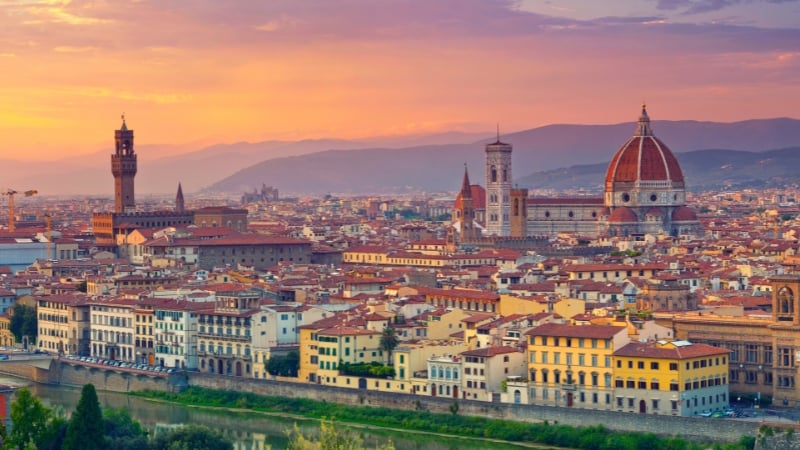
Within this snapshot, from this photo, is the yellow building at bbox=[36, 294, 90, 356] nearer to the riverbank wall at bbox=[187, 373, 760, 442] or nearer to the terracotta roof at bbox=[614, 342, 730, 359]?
the riverbank wall at bbox=[187, 373, 760, 442]

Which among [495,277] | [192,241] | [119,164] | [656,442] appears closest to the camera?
[656,442]

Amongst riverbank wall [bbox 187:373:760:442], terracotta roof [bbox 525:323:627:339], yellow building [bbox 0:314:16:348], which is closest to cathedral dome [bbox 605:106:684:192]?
yellow building [bbox 0:314:16:348]

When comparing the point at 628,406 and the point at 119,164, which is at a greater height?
the point at 119,164

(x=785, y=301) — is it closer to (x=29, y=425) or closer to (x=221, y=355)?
(x=221, y=355)

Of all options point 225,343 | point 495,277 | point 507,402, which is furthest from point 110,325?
point 507,402

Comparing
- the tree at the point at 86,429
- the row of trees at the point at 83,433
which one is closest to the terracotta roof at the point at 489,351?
the row of trees at the point at 83,433

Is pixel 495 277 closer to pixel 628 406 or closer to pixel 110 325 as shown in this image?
pixel 110 325

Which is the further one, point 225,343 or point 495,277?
point 495,277
